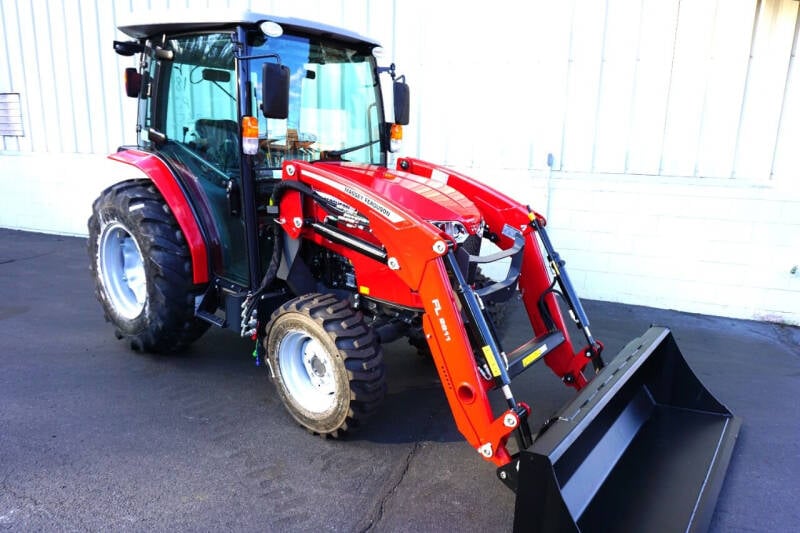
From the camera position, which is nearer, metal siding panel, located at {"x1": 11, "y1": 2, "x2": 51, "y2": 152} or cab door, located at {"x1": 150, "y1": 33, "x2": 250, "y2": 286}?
cab door, located at {"x1": 150, "y1": 33, "x2": 250, "y2": 286}

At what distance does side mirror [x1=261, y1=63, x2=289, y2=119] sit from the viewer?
284 cm

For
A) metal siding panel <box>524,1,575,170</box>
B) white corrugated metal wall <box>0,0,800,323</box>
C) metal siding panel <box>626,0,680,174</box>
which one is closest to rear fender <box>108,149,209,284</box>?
white corrugated metal wall <box>0,0,800,323</box>

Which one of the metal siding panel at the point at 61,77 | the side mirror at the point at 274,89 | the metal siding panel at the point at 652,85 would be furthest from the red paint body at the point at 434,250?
the metal siding panel at the point at 61,77

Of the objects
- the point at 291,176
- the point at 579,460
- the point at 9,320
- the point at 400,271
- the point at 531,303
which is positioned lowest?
the point at 9,320

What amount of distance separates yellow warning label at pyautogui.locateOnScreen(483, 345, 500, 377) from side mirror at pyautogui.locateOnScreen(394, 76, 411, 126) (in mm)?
2027

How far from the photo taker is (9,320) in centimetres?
498

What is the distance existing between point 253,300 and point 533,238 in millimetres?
1737

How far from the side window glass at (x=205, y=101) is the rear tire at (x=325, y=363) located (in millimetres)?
1096

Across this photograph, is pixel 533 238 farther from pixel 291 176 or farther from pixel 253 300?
pixel 253 300

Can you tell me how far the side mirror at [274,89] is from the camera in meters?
2.84

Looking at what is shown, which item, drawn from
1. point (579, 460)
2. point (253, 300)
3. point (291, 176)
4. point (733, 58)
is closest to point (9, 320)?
point (253, 300)

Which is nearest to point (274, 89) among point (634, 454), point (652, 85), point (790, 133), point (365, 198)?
point (365, 198)

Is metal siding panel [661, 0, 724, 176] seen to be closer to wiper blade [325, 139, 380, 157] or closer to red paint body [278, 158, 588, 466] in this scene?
red paint body [278, 158, 588, 466]

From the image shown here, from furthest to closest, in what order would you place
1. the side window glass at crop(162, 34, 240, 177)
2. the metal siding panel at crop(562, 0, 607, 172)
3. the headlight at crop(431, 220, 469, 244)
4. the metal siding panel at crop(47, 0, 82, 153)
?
the metal siding panel at crop(47, 0, 82, 153) < the metal siding panel at crop(562, 0, 607, 172) < the side window glass at crop(162, 34, 240, 177) < the headlight at crop(431, 220, 469, 244)
